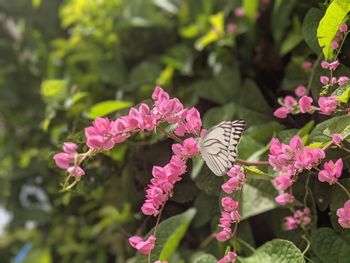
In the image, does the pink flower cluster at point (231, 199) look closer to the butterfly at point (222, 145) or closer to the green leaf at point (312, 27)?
the butterfly at point (222, 145)

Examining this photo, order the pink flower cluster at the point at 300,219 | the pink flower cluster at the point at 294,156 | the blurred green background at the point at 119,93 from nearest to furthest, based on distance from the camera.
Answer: the pink flower cluster at the point at 294,156 < the pink flower cluster at the point at 300,219 < the blurred green background at the point at 119,93

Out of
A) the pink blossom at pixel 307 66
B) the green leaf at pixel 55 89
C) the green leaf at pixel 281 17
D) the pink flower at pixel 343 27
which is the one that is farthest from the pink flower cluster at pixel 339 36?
the green leaf at pixel 55 89

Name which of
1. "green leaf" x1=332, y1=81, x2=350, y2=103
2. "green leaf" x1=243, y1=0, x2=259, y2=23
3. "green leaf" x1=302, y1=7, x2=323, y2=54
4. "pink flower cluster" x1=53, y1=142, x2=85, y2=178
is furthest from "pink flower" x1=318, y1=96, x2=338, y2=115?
"green leaf" x1=243, y1=0, x2=259, y2=23

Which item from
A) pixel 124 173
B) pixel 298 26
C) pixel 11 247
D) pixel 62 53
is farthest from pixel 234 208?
pixel 11 247

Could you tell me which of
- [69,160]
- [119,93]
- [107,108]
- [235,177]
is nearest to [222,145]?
[235,177]

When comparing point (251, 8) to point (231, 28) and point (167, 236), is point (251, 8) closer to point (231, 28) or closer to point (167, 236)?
point (231, 28)

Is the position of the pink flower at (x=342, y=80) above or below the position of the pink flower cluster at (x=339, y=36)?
below

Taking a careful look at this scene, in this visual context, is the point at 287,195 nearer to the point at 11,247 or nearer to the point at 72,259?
the point at 72,259
